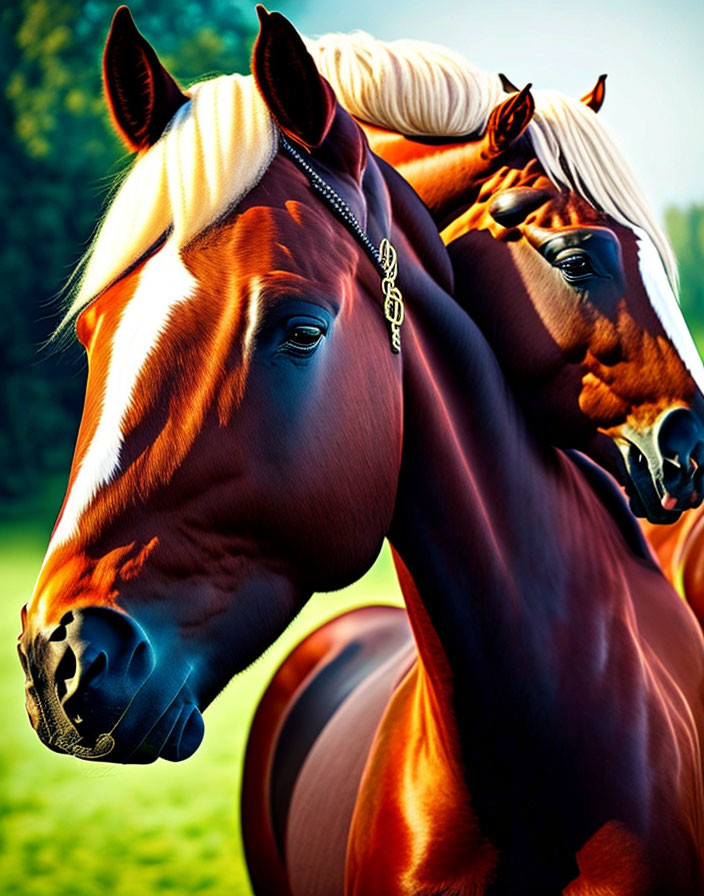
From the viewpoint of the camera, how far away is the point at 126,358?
3.01 ft

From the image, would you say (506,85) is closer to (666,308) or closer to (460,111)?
(460,111)

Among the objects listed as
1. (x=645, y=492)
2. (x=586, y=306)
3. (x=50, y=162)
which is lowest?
(x=50, y=162)

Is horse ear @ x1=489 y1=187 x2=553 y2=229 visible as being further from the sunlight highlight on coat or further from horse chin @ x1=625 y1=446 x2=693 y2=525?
the sunlight highlight on coat

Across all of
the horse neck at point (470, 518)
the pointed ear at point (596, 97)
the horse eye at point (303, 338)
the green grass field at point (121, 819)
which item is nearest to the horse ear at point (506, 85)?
the pointed ear at point (596, 97)

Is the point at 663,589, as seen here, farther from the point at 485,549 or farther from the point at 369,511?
the point at 369,511

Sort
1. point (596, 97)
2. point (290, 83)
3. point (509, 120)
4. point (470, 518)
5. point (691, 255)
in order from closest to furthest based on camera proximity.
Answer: point (290, 83), point (470, 518), point (509, 120), point (596, 97), point (691, 255)

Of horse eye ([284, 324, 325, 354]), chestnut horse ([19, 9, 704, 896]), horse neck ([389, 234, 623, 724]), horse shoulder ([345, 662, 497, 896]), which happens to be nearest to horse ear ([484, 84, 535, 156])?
chestnut horse ([19, 9, 704, 896])

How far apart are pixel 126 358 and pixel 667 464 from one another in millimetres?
753

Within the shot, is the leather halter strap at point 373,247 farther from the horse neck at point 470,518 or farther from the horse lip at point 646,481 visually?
the horse lip at point 646,481

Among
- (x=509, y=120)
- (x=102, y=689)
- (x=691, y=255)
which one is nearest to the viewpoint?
(x=102, y=689)

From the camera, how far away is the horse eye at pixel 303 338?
97 cm

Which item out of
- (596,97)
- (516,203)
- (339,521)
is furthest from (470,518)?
(596,97)

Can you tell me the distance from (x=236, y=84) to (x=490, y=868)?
1.00m

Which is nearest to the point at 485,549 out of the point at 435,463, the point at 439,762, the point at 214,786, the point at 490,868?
the point at 435,463
